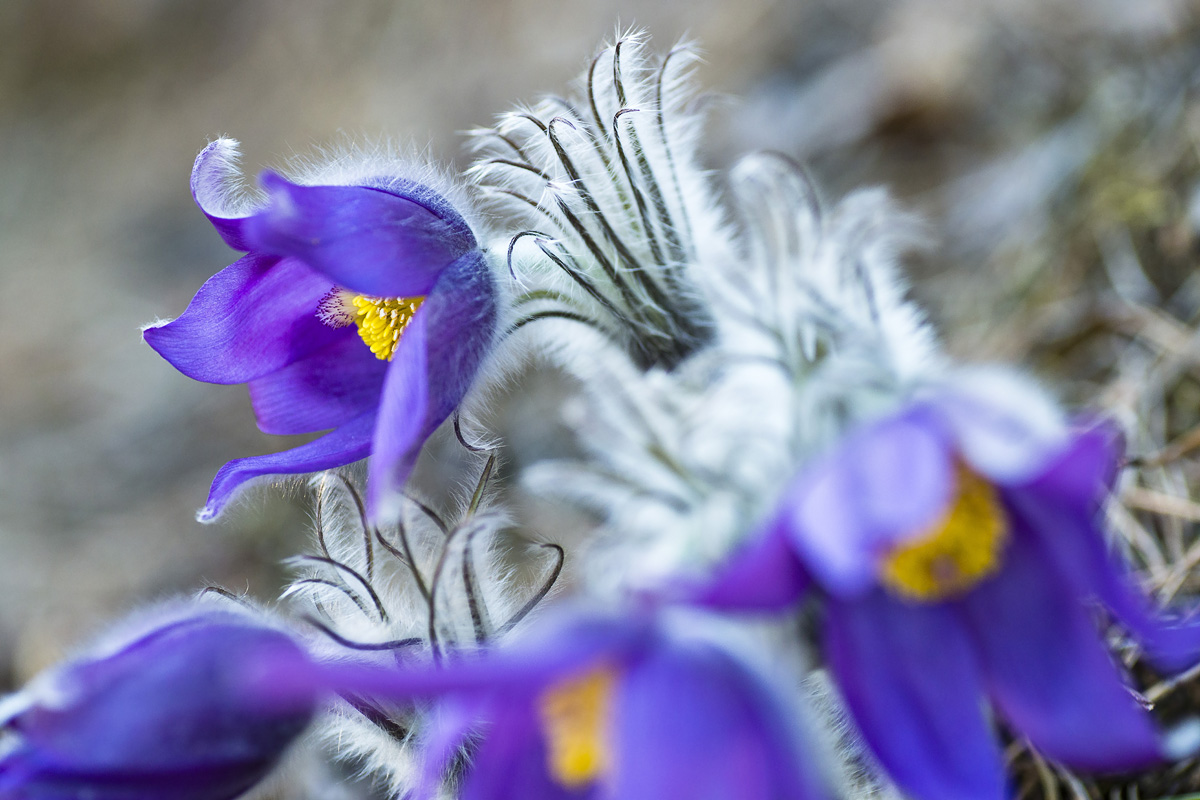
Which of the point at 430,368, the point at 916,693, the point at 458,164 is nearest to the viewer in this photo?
the point at 916,693

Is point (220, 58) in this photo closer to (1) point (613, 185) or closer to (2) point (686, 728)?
(1) point (613, 185)

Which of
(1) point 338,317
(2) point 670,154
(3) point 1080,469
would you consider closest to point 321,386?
(1) point 338,317

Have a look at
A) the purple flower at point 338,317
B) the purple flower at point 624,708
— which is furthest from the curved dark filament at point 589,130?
the purple flower at point 624,708

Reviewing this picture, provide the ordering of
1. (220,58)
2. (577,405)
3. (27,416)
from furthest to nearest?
1. (220,58)
2. (27,416)
3. (577,405)

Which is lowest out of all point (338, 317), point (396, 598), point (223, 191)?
point (396, 598)

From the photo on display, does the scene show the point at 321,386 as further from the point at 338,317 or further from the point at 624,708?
the point at 624,708

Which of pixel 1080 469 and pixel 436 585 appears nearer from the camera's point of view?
pixel 1080 469

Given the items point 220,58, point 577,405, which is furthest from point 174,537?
point 220,58

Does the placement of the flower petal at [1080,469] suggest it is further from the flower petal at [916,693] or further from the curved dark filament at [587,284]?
the curved dark filament at [587,284]
